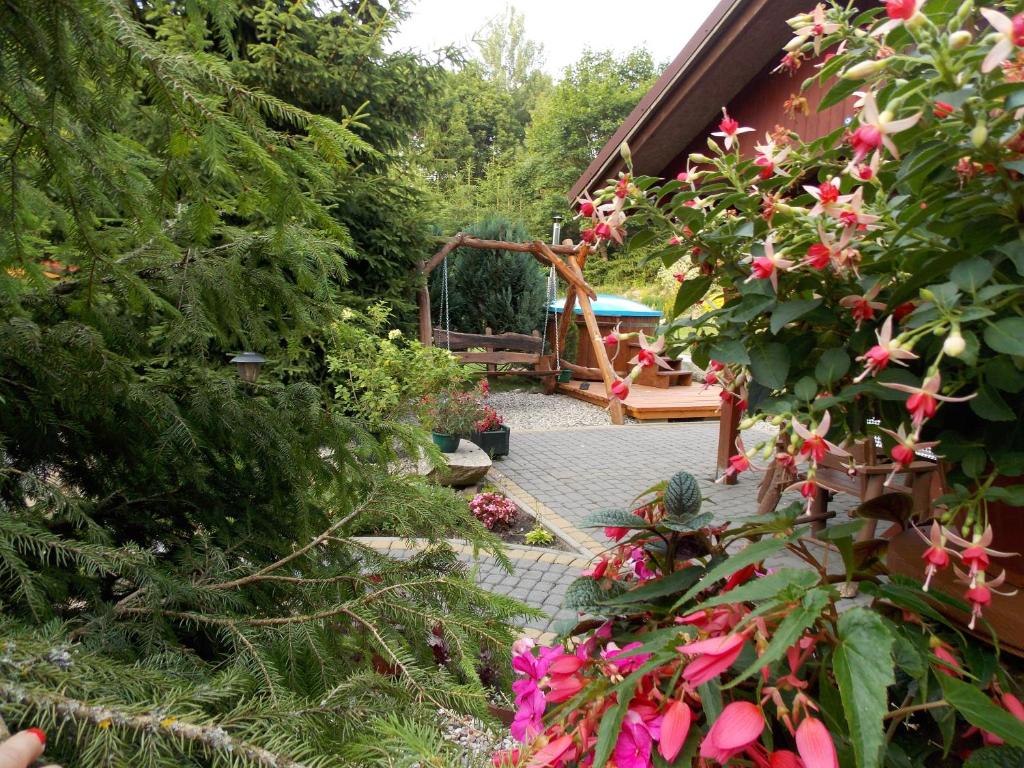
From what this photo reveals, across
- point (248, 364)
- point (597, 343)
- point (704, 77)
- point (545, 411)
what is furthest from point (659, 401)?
point (248, 364)

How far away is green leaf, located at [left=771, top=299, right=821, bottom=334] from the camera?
0.79 m

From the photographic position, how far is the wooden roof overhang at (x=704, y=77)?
4859mm

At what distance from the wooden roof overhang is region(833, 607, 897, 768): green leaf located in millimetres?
5272

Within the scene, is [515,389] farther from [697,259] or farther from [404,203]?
[697,259]

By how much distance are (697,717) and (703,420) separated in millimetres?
9267

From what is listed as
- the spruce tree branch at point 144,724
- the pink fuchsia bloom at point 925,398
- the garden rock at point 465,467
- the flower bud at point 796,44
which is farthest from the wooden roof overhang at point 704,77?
the spruce tree branch at point 144,724

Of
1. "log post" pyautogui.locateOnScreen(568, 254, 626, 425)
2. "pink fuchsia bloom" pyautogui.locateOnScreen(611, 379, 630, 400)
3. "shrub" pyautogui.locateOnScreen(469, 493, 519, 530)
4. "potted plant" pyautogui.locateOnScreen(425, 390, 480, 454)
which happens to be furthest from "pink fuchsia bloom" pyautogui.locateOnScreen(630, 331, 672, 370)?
"log post" pyautogui.locateOnScreen(568, 254, 626, 425)

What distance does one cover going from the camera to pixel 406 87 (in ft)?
25.1

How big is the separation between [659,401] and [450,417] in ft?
14.4

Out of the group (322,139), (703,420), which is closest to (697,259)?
(322,139)

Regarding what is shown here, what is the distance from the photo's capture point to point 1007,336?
62 cm

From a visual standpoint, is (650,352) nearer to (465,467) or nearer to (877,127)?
(877,127)

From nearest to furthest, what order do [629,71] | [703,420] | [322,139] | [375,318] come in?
[322,139] < [375,318] < [703,420] < [629,71]

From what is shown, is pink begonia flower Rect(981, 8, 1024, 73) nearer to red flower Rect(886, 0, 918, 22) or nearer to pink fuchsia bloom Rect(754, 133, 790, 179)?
red flower Rect(886, 0, 918, 22)
